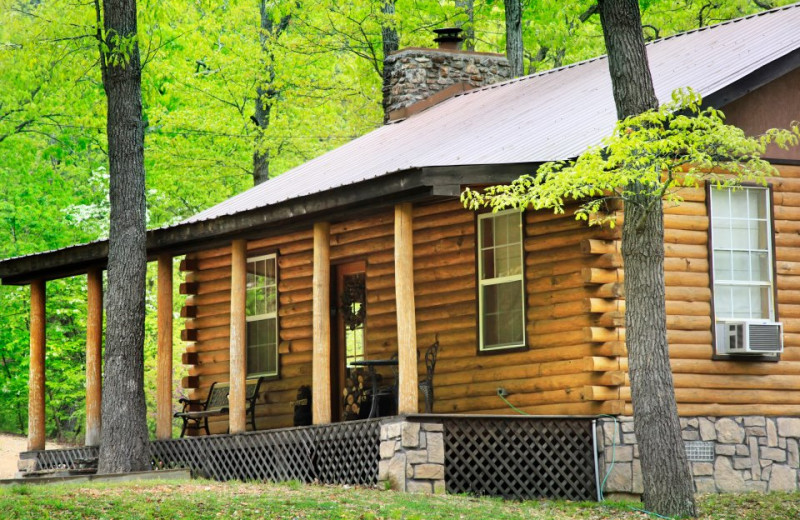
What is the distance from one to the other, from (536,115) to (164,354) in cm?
584

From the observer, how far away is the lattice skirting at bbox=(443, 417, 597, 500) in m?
11.8

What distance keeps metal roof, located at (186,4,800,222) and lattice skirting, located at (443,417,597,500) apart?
2.76 metres

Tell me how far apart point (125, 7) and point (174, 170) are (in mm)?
13175

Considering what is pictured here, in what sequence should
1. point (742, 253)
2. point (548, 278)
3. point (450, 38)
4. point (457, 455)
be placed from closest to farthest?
point (457, 455) < point (548, 278) < point (742, 253) < point (450, 38)

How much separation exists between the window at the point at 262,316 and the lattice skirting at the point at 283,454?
7.87 ft

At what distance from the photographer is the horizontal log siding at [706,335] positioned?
12.4 meters

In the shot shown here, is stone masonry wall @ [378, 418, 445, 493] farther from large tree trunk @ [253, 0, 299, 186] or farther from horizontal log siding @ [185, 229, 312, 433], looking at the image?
large tree trunk @ [253, 0, 299, 186]

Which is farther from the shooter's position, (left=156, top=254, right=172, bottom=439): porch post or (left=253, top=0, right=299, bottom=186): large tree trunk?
(left=253, top=0, right=299, bottom=186): large tree trunk

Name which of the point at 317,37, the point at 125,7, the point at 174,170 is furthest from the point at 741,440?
the point at 174,170

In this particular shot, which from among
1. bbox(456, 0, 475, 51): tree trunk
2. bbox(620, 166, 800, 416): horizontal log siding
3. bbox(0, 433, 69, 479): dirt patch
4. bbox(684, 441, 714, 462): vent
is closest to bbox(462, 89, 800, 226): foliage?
bbox(620, 166, 800, 416): horizontal log siding

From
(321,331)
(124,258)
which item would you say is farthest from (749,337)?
(124,258)

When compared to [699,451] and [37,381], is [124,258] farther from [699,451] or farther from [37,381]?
[699,451]

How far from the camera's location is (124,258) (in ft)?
46.4

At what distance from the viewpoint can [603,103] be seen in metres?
13.9
